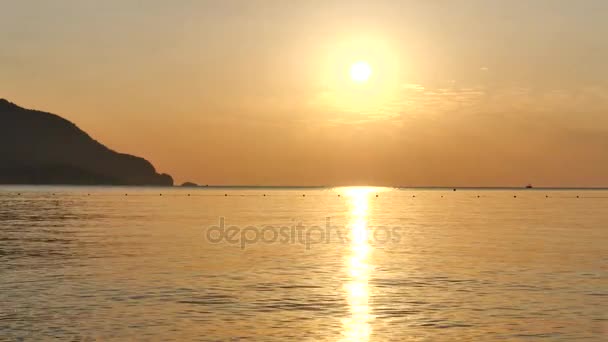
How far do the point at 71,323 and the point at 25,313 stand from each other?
2.84 metres

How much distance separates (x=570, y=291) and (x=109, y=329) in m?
21.4

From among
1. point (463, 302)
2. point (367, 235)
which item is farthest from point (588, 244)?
point (463, 302)

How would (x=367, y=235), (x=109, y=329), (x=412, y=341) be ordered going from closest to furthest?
(x=412, y=341)
(x=109, y=329)
(x=367, y=235)

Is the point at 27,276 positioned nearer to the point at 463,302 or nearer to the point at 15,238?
the point at 463,302

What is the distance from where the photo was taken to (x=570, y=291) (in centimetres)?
3400

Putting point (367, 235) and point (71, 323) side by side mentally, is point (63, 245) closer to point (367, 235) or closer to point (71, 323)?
point (367, 235)

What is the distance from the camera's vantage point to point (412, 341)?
23312mm

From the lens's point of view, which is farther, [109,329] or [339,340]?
[109,329]

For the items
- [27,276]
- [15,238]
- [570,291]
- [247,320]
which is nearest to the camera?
[247,320]

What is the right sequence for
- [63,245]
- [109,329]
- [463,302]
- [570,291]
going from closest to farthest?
[109,329] < [463,302] < [570,291] < [63,245]

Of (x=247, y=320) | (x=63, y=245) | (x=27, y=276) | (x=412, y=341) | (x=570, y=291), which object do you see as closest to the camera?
(x=412, y=341)

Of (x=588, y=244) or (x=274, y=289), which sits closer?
(x=274, y=289)

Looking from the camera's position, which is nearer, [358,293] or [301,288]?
[358,293]

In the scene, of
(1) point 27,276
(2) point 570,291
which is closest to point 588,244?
(2) point 570,291
